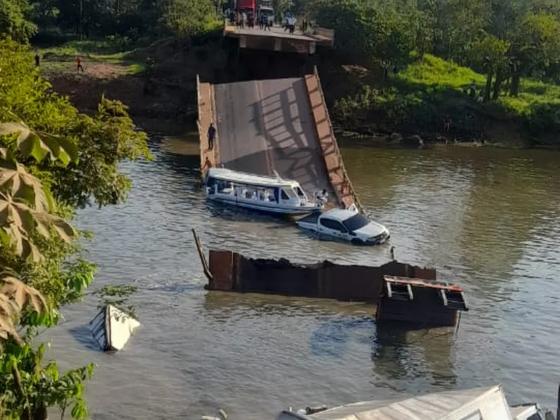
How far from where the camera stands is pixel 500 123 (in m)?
79.6

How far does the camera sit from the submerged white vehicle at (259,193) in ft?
151

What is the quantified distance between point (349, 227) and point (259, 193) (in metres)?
6.87

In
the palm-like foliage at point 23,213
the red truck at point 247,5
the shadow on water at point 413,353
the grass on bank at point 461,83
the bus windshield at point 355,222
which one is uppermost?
the red truck at point 247,5

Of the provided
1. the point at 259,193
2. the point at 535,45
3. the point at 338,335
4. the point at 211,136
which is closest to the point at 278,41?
the point at 211,136

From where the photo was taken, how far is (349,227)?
139 feet

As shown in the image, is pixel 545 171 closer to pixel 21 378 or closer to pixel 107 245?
pixel 107 245

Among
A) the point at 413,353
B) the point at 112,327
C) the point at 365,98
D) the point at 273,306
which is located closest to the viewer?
the point at 112,327

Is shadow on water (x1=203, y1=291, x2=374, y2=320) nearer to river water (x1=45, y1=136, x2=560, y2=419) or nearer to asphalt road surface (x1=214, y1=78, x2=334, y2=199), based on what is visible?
river water (x1=45, y1=136, x2=560, y2=419)

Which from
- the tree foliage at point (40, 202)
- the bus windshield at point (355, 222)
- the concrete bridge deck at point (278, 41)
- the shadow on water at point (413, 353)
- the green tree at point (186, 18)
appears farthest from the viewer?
the green tree at point (186, 18)

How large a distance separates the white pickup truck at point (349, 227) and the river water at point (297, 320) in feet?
1.91

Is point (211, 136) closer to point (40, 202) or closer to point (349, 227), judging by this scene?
point (349, 227)

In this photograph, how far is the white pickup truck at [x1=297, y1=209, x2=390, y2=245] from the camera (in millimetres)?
41906

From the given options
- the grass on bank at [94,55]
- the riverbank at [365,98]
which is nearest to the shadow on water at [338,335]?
the riverbank at [365,98]

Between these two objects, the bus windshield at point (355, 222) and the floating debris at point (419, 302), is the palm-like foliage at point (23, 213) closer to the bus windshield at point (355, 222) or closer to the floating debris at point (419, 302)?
the floating debris at point (419, 302)
